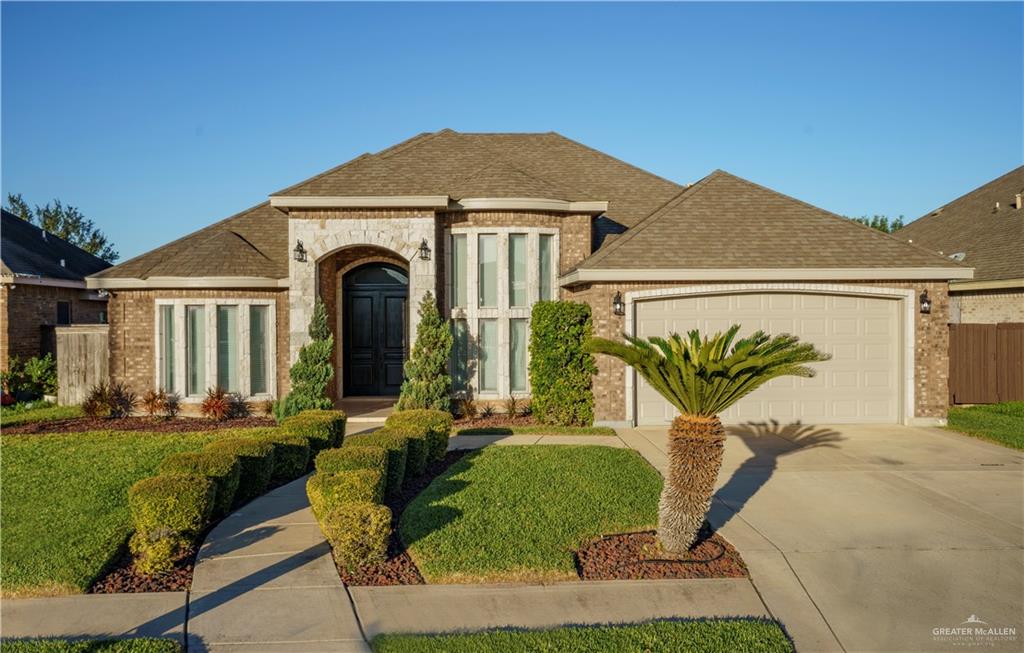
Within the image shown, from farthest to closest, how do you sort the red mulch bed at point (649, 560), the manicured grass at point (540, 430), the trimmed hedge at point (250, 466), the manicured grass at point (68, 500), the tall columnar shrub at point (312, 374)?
the tall columnar shrub at point (312, 374)
the manicured grass at point (540, 430)
the trimmed hedge at point (250, 466)
the red mulch bed at point (649, 560)
the manicured grass at point (68, 500)

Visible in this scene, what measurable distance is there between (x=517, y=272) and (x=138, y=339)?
8.05 meters

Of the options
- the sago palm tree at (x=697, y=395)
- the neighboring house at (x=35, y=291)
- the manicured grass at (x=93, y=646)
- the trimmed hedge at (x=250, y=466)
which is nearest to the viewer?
the manicured grass at (x=93, y=646)

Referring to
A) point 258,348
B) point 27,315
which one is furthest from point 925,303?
point 27,315

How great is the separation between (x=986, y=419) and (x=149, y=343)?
1685cm

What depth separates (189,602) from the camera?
5016 mm

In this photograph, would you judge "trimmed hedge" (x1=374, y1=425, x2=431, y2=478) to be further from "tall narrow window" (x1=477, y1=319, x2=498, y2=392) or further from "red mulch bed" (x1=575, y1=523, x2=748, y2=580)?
"tall narrow window" (x1=477, y1=319, x2=498, y2=392)

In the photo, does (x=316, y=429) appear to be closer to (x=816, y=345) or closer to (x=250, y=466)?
(x=250, y=466)

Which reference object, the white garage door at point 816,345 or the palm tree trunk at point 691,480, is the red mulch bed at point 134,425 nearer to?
the white garage door at point 816,345

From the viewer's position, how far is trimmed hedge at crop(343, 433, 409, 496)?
7.75 meters

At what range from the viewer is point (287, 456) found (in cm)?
870

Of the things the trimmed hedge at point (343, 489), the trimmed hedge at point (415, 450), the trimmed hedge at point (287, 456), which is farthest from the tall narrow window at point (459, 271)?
the trimmed hedge at point (343, 489)

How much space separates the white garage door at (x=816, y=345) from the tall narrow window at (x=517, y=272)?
2.57 m

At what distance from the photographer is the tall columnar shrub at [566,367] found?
40.9ft

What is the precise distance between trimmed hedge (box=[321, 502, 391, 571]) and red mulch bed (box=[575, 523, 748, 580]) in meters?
1.68
